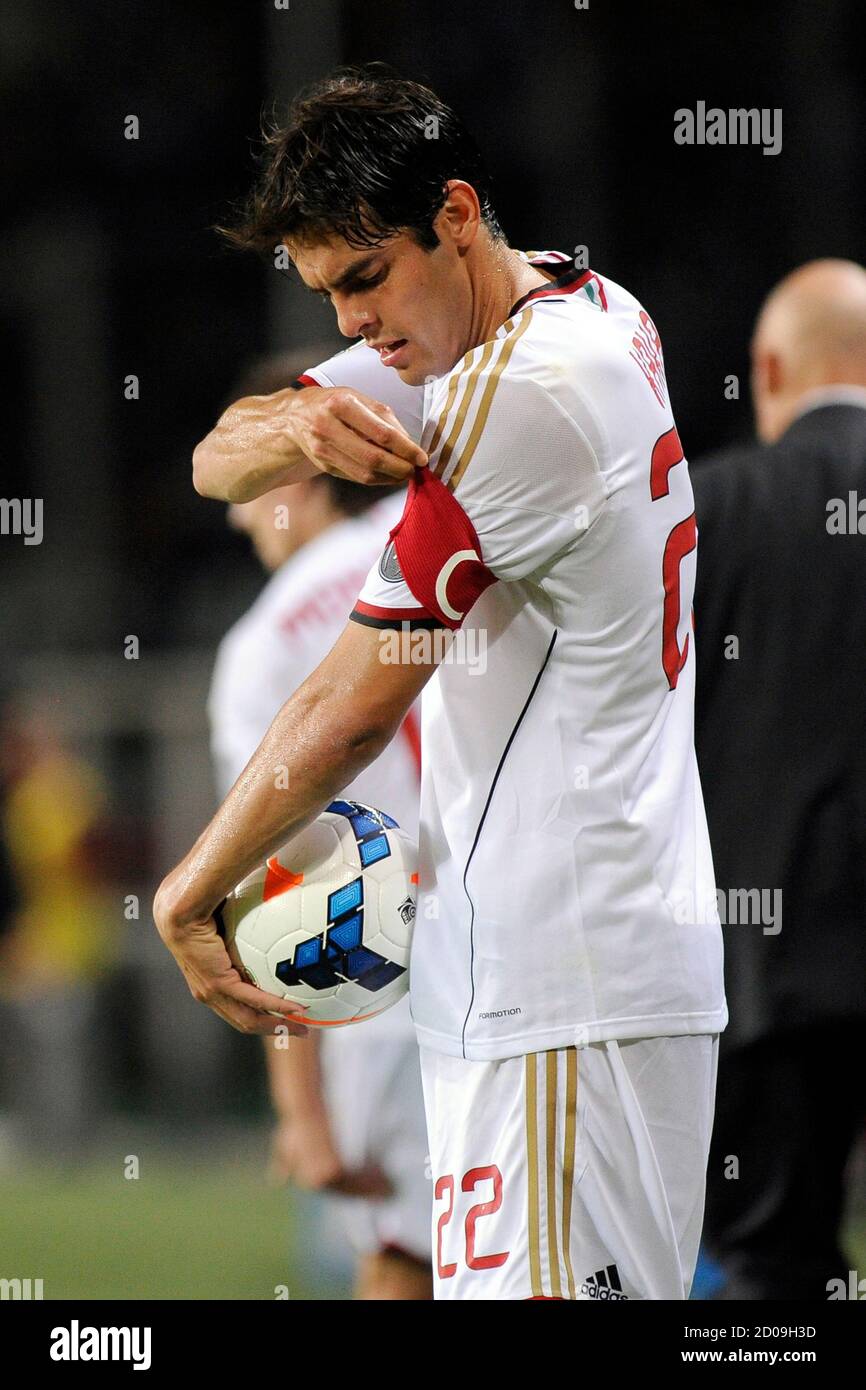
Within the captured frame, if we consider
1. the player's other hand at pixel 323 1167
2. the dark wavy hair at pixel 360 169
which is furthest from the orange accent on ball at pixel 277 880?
the player's other hand at pixel 323 1167

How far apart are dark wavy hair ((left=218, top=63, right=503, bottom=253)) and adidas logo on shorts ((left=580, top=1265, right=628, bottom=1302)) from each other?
119 cm

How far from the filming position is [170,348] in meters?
10.6

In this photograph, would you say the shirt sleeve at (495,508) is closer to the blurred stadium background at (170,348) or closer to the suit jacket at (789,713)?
the suit jacket at (789,713)

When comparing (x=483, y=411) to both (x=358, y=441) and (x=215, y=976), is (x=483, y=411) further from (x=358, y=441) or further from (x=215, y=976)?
(x=215, y=976)

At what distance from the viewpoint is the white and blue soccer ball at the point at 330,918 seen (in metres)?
1.99

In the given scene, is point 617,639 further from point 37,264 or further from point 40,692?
point 37,264

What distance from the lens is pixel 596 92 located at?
940 cm

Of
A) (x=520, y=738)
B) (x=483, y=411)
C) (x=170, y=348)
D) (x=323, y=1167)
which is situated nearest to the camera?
(x=483, y=411)

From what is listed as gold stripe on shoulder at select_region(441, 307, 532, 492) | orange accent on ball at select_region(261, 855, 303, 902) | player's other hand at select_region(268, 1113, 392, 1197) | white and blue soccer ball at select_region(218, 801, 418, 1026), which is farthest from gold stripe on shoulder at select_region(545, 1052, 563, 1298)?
player's other hand at select_region(268, 1113, 392, 1197)

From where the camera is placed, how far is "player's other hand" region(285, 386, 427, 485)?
1.80 m

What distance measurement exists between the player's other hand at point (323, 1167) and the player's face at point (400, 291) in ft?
5.58

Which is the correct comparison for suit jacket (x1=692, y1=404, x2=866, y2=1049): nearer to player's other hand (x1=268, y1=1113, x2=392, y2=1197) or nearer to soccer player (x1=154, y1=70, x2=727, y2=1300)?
player's other hand (x1=268, y1=1113, x2=392, y2=1197)

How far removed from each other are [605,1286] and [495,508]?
2.84 ft

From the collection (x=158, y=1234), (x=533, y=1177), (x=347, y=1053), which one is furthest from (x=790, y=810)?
(x=158, y=1234)
